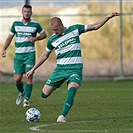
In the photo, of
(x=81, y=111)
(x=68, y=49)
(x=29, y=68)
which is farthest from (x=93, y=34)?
(x=68, y=49)

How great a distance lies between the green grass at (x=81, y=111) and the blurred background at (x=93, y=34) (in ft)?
11.2

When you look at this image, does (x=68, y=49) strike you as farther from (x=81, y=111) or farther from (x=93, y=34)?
(x=93, y=34)

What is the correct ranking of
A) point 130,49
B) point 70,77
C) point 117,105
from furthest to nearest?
point 130,49
point 117,105
point 70,77

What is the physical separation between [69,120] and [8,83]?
39.8 feet

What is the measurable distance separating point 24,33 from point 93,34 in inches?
391

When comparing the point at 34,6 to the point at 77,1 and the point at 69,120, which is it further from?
A: the point at 69,120

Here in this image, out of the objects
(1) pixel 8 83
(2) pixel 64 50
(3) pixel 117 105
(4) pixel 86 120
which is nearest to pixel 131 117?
(4) pixel 86 120

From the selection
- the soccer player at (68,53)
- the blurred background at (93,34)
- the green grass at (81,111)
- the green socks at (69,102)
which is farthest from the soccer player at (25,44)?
the blurred background at (93,34)

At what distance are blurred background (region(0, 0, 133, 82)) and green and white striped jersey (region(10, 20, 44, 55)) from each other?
897cm

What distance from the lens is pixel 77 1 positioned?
80.6ft

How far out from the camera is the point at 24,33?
15.0 meters

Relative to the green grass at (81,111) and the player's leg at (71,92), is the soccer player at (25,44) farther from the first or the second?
the player's leg at (71,92)

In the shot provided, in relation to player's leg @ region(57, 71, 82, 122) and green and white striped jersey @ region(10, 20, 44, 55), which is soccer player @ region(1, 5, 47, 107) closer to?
green and white striped jersey @ region(10, 20, 44, 55)

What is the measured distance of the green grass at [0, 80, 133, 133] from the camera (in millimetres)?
10116
